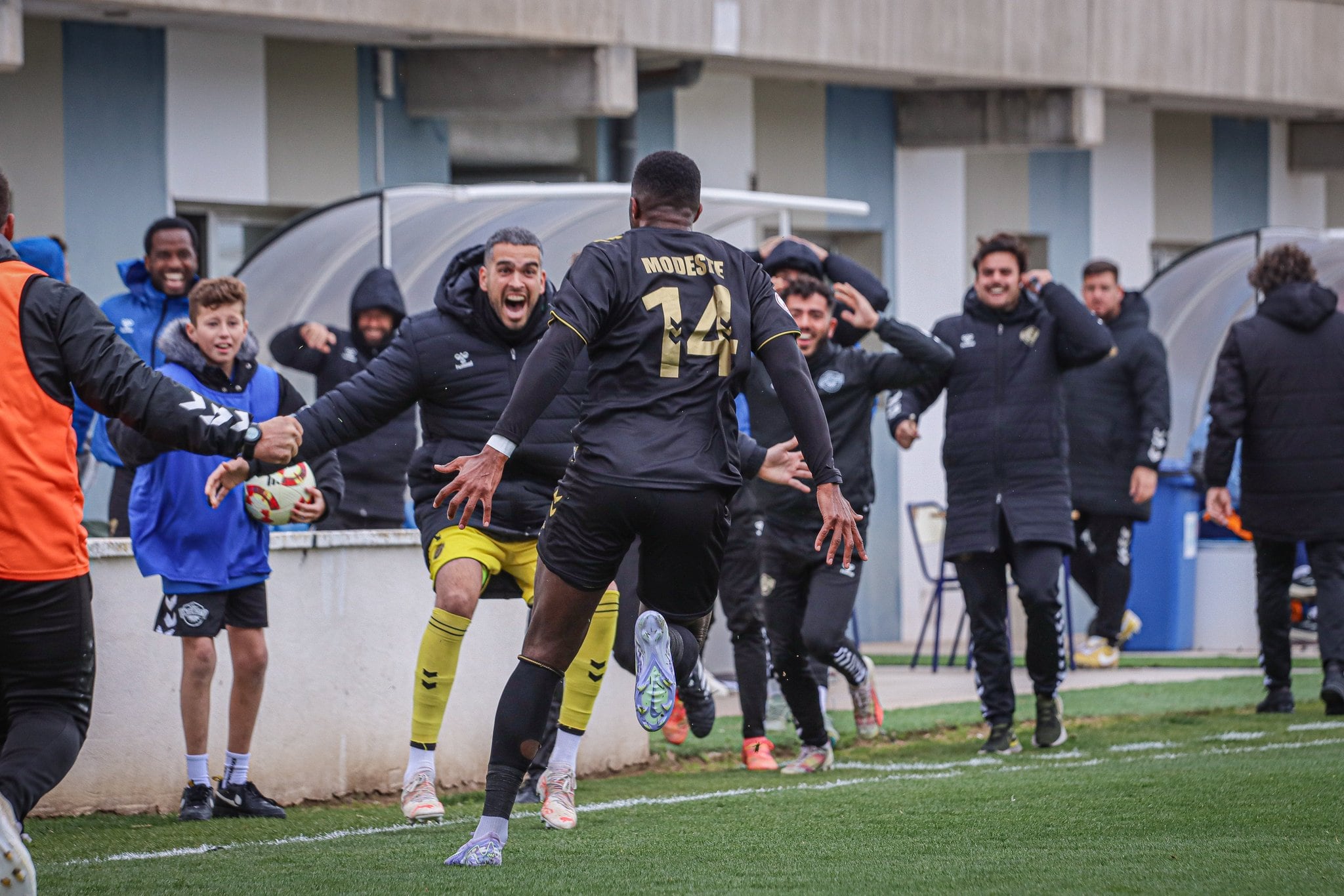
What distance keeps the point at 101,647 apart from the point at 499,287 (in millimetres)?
2070

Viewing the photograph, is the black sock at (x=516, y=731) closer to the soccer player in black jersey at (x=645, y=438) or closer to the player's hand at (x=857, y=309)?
the soccer player in black jersey at (x=645, y=438)

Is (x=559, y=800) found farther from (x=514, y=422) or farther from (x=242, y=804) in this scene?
(x=514, y=422)

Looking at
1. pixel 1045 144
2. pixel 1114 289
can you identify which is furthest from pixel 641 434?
pixel 1045 144

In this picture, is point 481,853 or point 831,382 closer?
point 481,853

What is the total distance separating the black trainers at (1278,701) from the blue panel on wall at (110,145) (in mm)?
7578

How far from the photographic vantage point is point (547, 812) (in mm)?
6918

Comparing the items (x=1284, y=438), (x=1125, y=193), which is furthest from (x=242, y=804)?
(x=1125, y=193)

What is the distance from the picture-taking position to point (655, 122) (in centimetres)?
1593

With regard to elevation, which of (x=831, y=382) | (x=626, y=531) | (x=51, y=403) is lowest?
(x=626, y=531)

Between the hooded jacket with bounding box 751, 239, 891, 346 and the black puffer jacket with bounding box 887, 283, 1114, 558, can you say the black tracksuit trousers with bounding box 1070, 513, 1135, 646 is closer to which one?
the black puffer jacket with bounding box 887, 283, 1114, 558

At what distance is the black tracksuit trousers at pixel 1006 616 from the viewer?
9109 millimetres

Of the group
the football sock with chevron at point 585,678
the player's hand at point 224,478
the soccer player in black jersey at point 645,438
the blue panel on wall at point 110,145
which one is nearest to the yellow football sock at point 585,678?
the football sock with chevron at point 585,678

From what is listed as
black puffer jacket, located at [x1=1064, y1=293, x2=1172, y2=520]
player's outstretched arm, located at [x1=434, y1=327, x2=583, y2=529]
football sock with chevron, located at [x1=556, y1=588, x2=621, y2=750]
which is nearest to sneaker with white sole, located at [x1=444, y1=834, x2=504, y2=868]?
player's outstretched arm, located at [x1=434, y1=327, x2=583, y2=529]

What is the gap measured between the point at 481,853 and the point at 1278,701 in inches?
242
